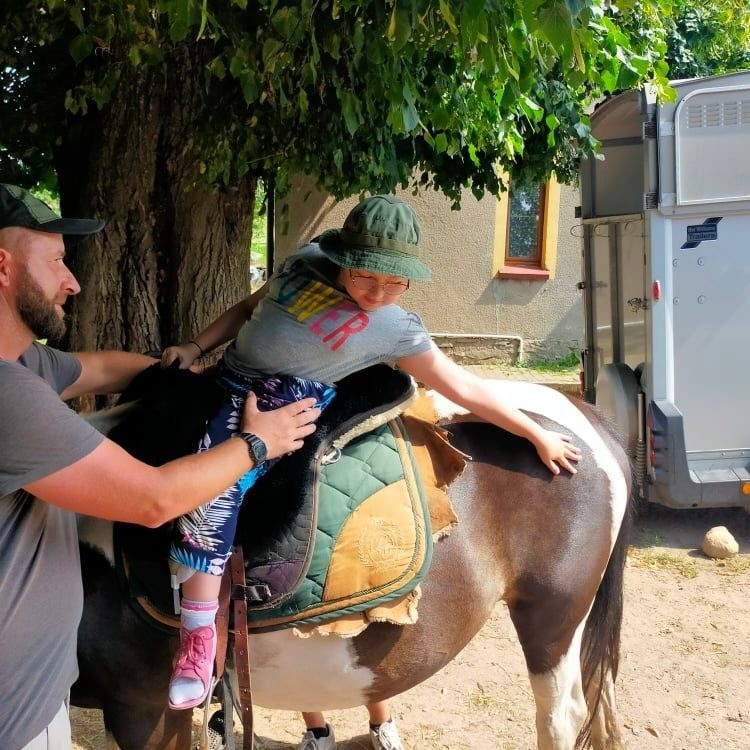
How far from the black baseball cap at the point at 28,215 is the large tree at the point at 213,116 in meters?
1.10

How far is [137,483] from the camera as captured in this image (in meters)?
1.49

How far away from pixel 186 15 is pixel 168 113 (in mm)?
1739

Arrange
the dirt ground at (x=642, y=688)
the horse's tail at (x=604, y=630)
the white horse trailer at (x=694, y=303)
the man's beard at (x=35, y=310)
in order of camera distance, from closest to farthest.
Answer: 1. the man's beard at (x=35, y=310)
2. the horse's tail at (x=604, y=630)
3. the dirt ground at (x=642, y=688)
4. the white horse trailer at (x=694, y=303)

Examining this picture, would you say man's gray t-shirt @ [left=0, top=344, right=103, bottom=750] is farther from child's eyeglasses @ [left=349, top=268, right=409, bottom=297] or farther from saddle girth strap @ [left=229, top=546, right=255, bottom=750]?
child's eyeglasses @ [left=349, top=268, right=409, bottom=297]

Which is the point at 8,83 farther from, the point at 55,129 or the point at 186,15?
the point at 186,15

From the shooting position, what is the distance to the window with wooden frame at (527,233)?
10.7m

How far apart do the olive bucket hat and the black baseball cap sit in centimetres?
68

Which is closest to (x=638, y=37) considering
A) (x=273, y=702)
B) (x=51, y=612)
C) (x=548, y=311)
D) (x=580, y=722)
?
(x=580, y=722)

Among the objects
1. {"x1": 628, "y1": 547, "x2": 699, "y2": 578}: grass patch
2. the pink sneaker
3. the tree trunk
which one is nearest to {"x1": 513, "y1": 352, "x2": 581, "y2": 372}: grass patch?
{"x1": 628, "y1": 547, "x2": 699, "y2": 578}: grass patch

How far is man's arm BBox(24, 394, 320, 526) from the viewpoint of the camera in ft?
4.71

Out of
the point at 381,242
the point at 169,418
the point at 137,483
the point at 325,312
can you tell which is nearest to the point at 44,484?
the point at 137,483

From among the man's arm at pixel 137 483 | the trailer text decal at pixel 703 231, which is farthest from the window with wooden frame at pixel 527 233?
the man's arm at pixel 137 483

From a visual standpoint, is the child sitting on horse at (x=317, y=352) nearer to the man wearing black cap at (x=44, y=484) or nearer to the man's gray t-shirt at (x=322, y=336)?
the man's gray t-shirt at (x=322, y=336)

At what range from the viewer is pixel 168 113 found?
11.9ft
